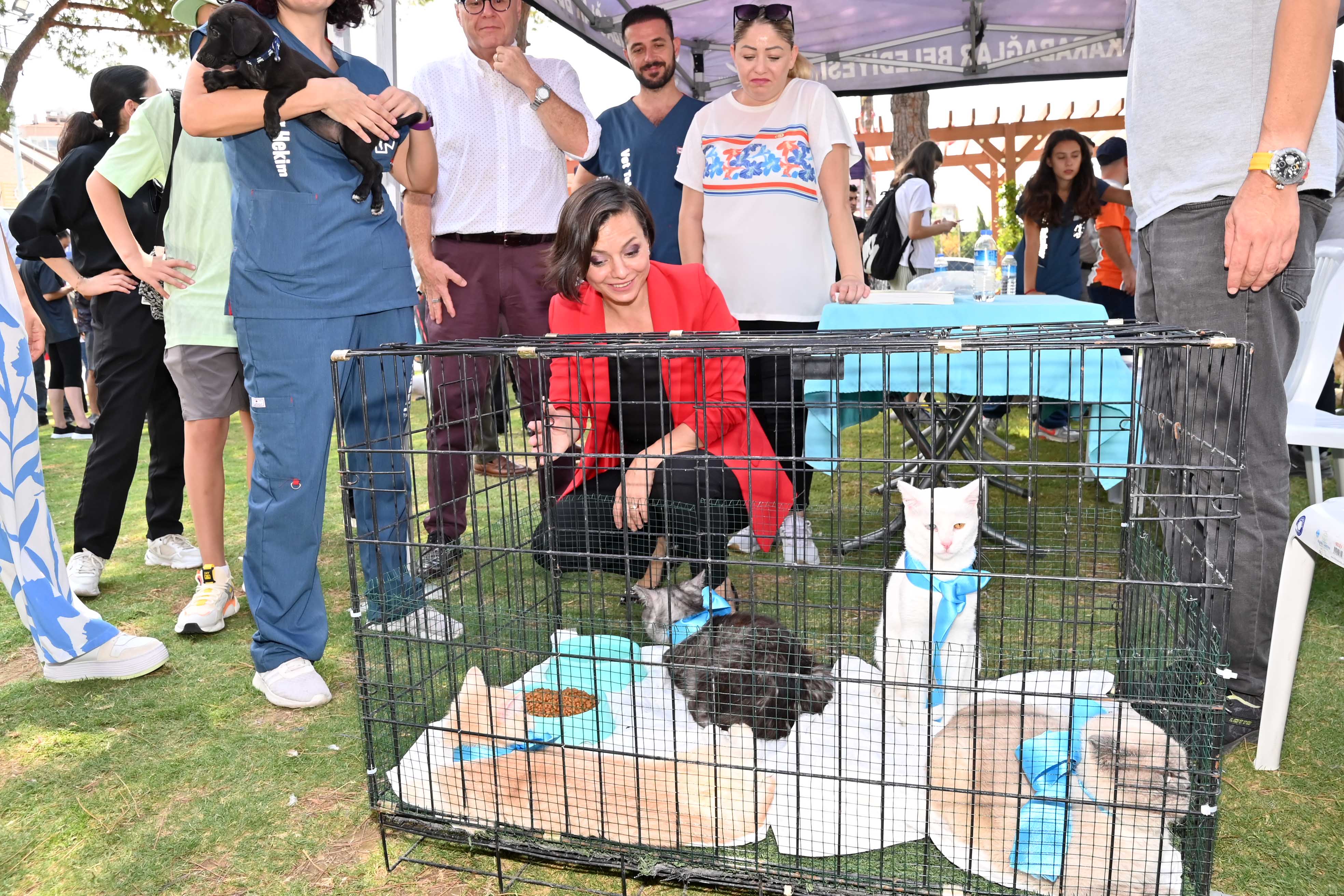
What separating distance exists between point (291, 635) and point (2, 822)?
677 millimetres

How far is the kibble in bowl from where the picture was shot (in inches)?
77.0

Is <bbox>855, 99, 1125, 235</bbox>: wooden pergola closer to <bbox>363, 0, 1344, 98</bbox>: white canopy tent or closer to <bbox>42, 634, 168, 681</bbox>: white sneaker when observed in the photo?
<bbox>363, 0, 1344, 98</bbox>: white canopy tent

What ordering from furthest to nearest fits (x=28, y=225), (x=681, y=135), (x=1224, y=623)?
1. (x=28, y=225)
2. (x=681, y=135)
3. (x=1224, y=623)

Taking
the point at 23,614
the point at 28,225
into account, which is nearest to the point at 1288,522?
the point at 23,614

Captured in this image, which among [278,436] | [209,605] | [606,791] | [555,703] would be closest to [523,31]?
[209,605]

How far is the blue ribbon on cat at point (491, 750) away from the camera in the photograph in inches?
68.7

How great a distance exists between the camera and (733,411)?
7.99 feet

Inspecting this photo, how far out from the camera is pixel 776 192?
125 inches

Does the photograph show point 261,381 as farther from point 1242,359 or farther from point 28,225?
point 28,225

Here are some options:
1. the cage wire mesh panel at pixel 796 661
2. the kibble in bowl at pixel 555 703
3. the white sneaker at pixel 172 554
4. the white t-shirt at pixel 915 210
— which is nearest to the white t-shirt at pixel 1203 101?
the cage wire mesh panel at pixel 796 661

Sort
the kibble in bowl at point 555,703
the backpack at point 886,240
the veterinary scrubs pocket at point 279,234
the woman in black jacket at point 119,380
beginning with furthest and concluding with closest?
the backpack at point 886,240 → the woman in black jacket at point 119,380 → the veterinary scrubs pocket at point 279,234 → the kibble in bowl at point 555,703

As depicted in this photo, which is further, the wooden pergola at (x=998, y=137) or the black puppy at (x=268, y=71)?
the wooden pergola at (x=998, y=137)

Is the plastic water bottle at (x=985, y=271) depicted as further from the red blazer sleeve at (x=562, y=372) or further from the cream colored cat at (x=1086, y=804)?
the cream colored cat at (x=1086, y=804)

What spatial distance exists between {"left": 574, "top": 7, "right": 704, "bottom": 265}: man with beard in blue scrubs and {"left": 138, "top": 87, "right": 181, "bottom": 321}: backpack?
1.48 metres
